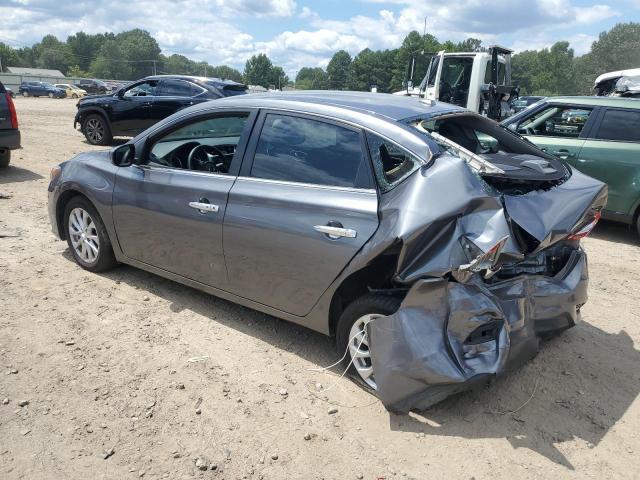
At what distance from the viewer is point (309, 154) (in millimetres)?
3400

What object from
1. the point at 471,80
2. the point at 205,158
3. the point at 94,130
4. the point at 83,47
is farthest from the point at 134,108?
the point at 83,47

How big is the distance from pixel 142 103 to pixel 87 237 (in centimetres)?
820

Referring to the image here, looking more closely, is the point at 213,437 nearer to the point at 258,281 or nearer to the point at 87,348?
the point at 258,281

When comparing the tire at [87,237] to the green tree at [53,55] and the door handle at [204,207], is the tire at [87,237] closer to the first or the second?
the door handle at [204,207]

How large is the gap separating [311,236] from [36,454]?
1.85 meters

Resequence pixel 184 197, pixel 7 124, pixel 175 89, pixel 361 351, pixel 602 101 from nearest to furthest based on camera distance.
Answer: pixel 361 351
pixel 184 197
pixel 602 101
pixel 7 124
pixel 175 89

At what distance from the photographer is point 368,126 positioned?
125 inches

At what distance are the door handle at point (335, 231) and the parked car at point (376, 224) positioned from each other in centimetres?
1

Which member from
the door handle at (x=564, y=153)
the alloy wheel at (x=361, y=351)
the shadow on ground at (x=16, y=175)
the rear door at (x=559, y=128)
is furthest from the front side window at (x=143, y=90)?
the alloy wheel at (x=361, y=351)

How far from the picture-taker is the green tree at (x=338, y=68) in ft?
320

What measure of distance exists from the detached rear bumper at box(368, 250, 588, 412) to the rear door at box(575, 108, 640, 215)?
176 inches

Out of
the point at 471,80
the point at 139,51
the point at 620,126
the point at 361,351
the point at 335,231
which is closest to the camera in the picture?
the point at 335,231

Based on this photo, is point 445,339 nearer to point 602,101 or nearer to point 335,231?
point 335,231

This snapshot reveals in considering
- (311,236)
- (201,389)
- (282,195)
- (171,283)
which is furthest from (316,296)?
(171,283)
